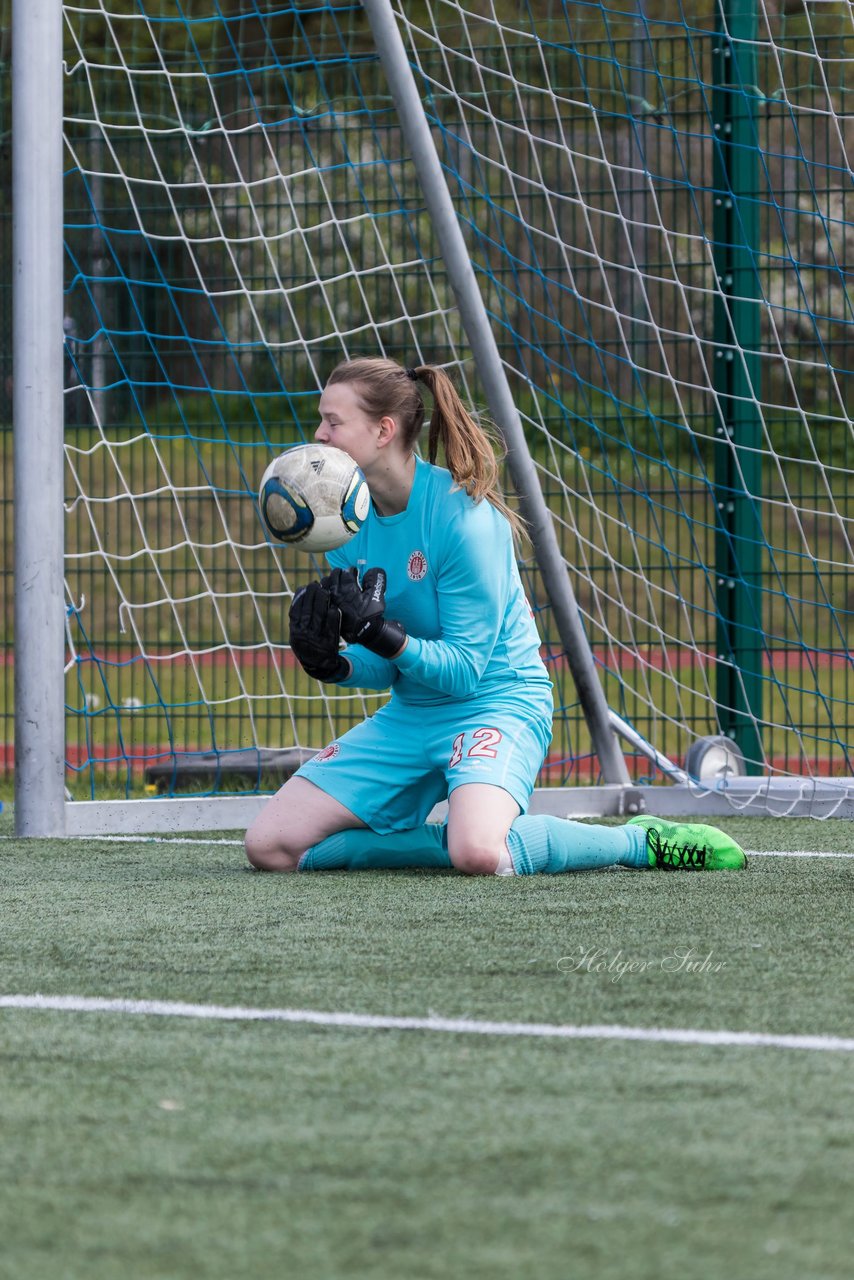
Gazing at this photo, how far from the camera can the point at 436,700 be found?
4.59 metres

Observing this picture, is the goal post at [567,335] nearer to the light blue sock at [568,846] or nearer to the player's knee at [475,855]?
the light blue sock at [568,846]

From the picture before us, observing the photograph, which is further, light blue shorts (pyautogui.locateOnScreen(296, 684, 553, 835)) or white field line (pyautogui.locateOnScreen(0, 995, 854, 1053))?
light blue shorts (pyautogui.locateOnScreen(296, 684, 553, 835))

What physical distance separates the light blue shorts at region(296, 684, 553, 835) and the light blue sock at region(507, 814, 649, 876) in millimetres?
93

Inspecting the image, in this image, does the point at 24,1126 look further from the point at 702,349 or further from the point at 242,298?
the point at 242,298

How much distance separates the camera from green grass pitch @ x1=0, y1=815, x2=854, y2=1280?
1722 mm

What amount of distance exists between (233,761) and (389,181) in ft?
7.83

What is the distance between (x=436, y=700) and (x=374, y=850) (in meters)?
0.40

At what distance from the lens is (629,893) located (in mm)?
4027

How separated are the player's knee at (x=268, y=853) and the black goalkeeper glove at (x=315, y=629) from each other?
490 mm

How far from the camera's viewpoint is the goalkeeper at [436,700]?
14.4 feet

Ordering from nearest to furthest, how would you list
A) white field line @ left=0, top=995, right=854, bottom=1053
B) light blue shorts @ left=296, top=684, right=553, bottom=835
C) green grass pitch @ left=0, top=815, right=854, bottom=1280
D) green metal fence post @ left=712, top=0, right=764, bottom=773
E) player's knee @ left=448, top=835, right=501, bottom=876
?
1. green grass pitch @ left=0, top=815, right=854, bottom=1280
2. white field line @ left=0, top=995, right=854, bottom=1053
3. player's knee @ left=448, top=835, right=501, bottom=876
4. light blue shorts @ left=296, top=684, right=553, bottom=835
5. green metal fence post @ left=712, top=0, right=764, bottom=773
